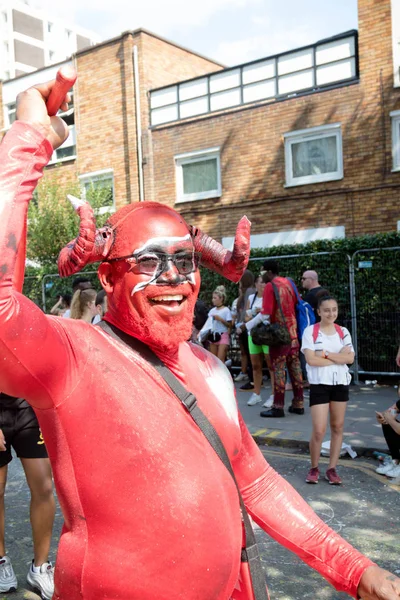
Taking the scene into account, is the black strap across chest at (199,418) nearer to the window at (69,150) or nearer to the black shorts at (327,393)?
the black shorts at (327,393)

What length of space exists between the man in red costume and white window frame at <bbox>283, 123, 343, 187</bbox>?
525 inches

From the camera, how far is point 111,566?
1.46 metres

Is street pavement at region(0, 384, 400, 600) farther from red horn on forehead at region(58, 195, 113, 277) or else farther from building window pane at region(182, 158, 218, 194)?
building window pane at region(182, 158, 218, 194)

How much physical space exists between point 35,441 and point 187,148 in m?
13.8

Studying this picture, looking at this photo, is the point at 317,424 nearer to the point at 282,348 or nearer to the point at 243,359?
the point at 282,348

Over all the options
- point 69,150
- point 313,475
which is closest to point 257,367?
point 313,475

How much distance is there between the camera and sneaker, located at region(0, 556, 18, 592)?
3.85 metres

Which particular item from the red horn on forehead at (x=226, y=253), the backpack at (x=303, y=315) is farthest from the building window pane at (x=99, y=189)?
the red horn on forehead at (x=226, y=253)

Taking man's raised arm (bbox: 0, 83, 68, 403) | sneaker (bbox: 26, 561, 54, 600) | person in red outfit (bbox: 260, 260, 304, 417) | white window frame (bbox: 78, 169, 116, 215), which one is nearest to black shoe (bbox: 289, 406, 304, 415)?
person in red outfit (bbox: 260, 260, 304, 417)

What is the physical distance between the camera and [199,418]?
1604 mm

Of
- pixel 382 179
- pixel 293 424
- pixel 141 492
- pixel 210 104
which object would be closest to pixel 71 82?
pixel 141 492

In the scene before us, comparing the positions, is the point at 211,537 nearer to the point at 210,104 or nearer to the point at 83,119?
the point at 210,104

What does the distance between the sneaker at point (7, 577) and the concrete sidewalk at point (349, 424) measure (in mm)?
3667

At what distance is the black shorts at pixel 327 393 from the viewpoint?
5.62 metres
